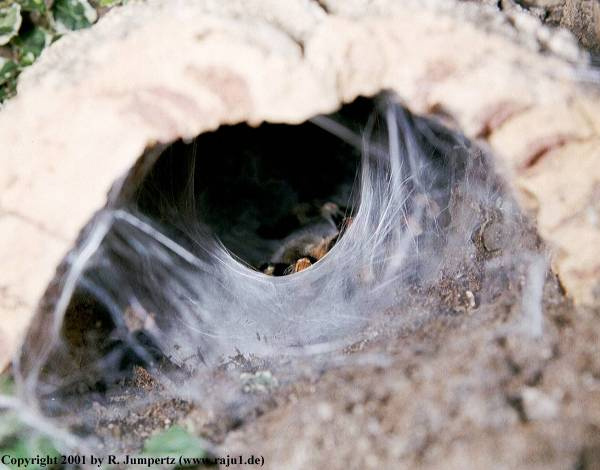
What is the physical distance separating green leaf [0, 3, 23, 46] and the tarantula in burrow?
1169 mm

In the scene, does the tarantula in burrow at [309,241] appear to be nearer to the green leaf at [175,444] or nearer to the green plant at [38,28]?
the green leaf at [175,444]

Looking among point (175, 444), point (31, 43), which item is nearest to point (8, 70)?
point (31, 43)

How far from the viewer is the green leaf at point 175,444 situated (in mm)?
1216

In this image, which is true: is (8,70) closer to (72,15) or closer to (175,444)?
(72,15)

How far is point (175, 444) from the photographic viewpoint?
49.3 inches

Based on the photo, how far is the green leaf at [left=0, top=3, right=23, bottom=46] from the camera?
1.94 metres

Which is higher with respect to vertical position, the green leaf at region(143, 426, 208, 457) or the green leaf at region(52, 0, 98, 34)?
the green leaf at region(52, 0, 98, 34)

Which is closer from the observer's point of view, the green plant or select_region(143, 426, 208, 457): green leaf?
select_region(143, 426, 208, 457): green leaf

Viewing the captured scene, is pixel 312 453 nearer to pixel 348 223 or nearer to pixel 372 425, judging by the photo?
pixel 372 425

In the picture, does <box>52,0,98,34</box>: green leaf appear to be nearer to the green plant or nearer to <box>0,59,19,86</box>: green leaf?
the green plant

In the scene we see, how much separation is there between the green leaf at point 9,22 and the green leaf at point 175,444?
1.45m

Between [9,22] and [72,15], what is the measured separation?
0.67ft

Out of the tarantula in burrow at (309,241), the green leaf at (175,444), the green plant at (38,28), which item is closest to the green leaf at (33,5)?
the green plant at (38,28)

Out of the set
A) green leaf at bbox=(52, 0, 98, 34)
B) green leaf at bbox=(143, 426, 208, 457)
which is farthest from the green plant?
green leaf at bbox=(143, 426, 208, 457)
